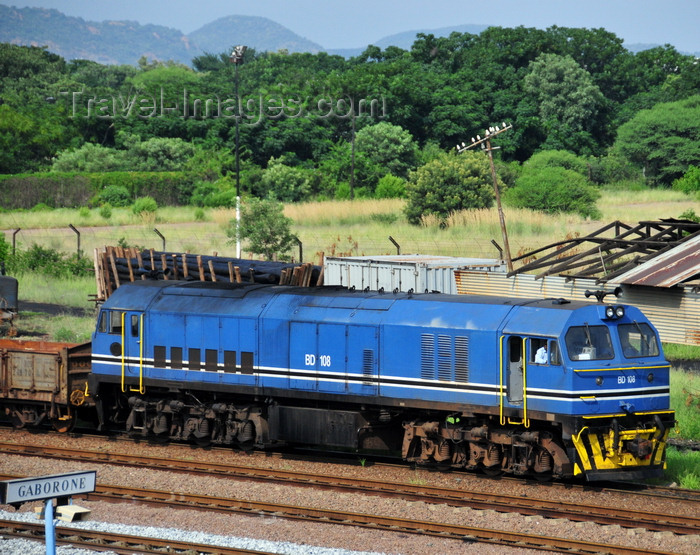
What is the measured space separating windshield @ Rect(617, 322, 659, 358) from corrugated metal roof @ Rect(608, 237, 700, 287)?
6718mm

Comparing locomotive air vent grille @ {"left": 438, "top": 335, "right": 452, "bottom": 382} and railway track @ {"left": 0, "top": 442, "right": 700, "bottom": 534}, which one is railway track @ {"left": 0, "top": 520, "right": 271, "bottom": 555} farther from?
locomotive air vent grille @ {"left": 438, "top": 335, "right": 452, "bottom": 382}

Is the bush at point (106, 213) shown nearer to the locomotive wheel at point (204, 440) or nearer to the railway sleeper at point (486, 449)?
the locomotive wheel at point (204, 440)

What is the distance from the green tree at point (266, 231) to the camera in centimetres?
3900

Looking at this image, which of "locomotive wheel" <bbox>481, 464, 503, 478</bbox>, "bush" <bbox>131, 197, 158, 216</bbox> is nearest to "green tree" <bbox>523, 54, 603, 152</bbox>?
"bush" <bbox>131, 197, 158, 216</bbox>

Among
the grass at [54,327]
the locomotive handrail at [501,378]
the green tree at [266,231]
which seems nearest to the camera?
the locomotive handrail at [501,378]

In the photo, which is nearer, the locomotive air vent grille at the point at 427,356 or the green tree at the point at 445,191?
the locomotive air vent grille at the point at 427,356

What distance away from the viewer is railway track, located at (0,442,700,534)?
14.3 metres

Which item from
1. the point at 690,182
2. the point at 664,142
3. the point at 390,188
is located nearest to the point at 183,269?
the point at 390,188

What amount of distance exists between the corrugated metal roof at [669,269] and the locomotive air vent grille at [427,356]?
326 inches

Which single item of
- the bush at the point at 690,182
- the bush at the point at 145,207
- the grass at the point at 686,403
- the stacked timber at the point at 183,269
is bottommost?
the grass at the point at 686,403

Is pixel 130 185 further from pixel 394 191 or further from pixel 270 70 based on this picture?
pixel 270 70

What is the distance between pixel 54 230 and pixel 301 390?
42.5 meters

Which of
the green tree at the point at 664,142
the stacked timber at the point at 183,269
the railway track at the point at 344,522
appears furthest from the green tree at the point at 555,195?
the railway track at the point at 344,522

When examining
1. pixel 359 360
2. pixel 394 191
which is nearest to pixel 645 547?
pixel 359 360
